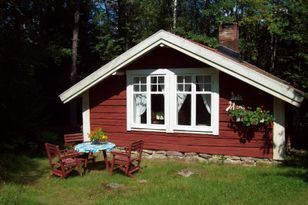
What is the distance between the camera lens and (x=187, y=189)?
24.8ft

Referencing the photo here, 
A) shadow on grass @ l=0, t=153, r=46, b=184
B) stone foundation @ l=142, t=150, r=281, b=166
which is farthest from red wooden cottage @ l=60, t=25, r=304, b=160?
shadow on grass @ l=0, t=153, r=46, b=184

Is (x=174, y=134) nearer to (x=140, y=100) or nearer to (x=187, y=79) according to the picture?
(x=140, y=100)

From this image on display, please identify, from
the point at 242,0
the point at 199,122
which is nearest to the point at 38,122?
the point at 199,122

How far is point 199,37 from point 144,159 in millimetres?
13044

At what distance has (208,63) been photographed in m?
9.52

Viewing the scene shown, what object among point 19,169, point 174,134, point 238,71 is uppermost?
point 238,71

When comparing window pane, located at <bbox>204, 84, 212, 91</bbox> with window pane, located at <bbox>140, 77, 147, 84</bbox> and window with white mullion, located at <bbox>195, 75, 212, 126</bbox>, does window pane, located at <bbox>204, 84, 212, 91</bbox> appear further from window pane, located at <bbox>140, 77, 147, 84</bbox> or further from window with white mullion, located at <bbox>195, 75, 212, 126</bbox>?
window pane, located at <bbox>140, 77, 147, 84</bbox>

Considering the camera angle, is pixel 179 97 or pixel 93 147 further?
pixel 179 97

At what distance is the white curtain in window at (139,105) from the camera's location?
10938 millimetres

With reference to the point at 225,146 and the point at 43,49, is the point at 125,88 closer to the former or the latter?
the point at 225,146

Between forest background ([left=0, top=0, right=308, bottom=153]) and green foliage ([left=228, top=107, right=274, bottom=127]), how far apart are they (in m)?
1.99

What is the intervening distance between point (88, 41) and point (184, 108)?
14.4 meters

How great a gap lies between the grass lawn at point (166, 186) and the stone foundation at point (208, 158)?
30 cm

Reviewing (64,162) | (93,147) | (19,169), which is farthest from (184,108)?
(19,169)
